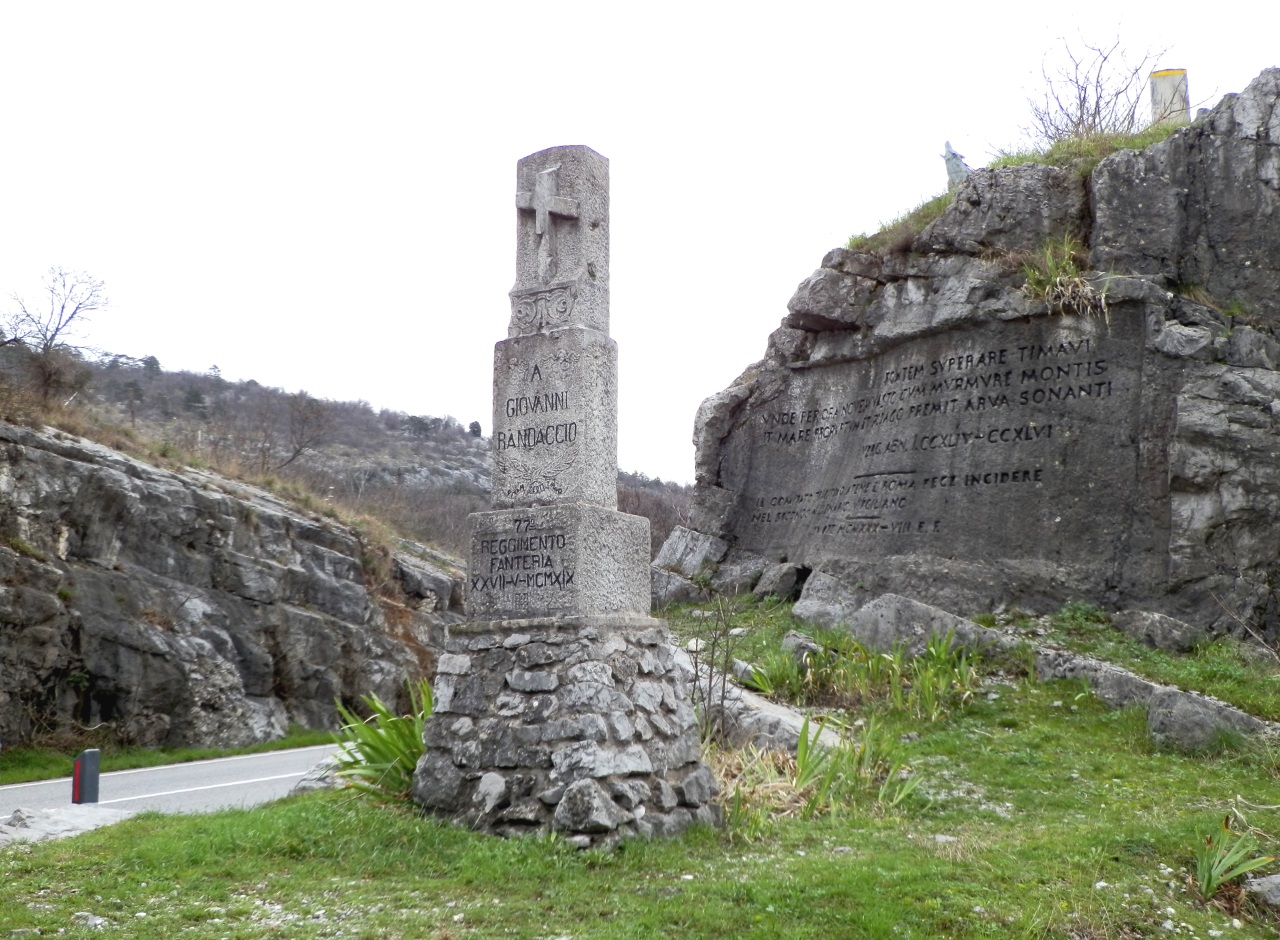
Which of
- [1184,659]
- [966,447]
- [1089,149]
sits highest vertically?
[1089,149]

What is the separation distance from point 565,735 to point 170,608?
1363 centimetres

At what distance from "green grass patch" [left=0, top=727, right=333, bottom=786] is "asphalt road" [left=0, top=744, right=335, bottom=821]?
408 mm

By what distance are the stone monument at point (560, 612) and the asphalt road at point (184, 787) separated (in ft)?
12.6

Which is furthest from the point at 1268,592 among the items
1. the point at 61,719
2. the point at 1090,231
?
the point at 61,719

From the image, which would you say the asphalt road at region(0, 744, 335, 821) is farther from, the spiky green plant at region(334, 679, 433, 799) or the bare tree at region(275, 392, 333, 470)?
the bare tree at region(275, 392, 333, 470)

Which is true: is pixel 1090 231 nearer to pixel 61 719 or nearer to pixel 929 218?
pixel 929 218

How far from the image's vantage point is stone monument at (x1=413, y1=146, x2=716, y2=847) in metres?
6.73

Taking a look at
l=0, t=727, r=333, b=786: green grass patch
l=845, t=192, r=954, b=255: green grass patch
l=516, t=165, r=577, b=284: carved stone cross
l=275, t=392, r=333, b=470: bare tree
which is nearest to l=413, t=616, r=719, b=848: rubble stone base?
l=516, t=165, r=577, b=284: carved stone cross

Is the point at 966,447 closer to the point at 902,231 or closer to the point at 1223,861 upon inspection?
the point at 902,231

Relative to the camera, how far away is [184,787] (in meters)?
12.9

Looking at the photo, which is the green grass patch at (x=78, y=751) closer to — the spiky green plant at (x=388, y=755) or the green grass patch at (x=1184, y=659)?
the spiky green plant at (x=388, y=755)

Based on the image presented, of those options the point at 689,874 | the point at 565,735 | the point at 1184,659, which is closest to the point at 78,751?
the point at 565,735

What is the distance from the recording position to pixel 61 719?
1585cm

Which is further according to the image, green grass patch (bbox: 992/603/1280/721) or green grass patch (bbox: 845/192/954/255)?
green grass patch (bbox: 845/192/954/255)
